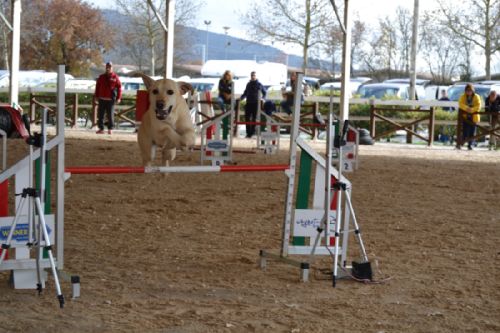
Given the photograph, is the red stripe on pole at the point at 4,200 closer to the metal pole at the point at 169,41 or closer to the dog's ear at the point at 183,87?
the dog's ear at the point at 183,87

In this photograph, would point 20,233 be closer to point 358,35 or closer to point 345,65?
point 345,65

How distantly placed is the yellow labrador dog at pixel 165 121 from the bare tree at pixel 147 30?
96.6ft

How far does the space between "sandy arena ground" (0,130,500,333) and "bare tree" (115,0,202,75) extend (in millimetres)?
30208

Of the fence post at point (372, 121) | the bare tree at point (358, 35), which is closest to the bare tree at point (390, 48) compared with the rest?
the bare tree at point (358, 35)

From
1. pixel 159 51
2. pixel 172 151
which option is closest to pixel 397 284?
pixel 172 151

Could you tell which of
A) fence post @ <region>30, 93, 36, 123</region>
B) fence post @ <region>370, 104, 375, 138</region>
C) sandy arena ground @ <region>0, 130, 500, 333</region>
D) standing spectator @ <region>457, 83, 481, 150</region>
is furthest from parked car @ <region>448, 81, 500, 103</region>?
sandy arena ground @ <region>0, 130, 500, 333</region>

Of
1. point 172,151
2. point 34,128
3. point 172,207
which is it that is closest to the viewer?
point 172,207

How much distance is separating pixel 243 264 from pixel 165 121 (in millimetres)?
4783

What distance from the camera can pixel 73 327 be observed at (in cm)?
560

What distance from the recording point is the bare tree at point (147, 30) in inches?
1823

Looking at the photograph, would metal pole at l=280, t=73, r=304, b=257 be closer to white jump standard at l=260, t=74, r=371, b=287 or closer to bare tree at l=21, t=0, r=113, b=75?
white jump standard at l=260, t=74, r=371, b=287

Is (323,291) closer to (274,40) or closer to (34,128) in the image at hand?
(34,128)

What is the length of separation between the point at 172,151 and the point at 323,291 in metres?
6.03

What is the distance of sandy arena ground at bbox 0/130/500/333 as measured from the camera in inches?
233
